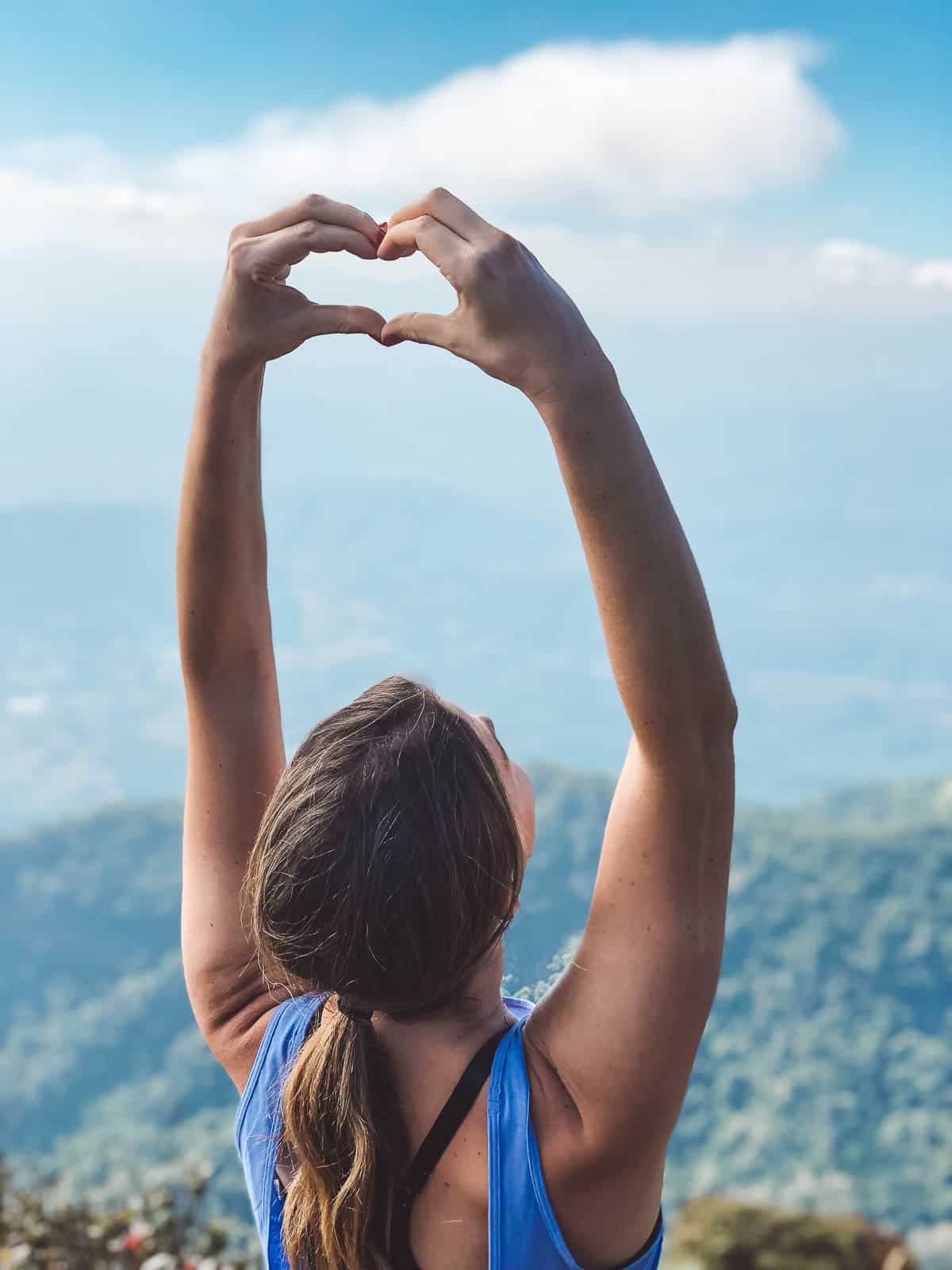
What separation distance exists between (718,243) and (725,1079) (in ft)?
49.7

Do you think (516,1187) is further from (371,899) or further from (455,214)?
(455,214)

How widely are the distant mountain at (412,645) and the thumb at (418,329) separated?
29.8 feet

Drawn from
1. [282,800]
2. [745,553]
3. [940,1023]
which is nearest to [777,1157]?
[940,1023]

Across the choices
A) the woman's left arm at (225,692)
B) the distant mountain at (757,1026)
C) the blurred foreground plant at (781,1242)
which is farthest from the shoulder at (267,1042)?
the distant mountain at (757,1026)

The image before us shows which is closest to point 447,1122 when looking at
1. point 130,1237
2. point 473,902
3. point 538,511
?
point 473,902

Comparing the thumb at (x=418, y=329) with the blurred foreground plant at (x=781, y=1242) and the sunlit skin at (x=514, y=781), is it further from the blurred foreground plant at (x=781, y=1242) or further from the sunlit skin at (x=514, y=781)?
the blurred foreground plant at (x=781, y=1242)

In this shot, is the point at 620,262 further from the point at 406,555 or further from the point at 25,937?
the point at 25,937

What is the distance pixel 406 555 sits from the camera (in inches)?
432

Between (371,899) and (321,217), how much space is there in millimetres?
346

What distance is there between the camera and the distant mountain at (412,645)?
34.1 ft

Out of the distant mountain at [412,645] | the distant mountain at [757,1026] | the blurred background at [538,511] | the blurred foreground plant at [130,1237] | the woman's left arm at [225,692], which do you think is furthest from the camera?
the distant mountain at [412,645]

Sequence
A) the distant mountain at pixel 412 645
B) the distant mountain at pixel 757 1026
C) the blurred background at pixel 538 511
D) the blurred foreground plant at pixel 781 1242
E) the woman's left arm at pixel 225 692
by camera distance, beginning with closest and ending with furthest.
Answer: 1. the woman's left arm at pixel 225 692
2. the blurred foreground plant at pixel 781 1242
3. the distant mountain at pixel 757 1026
4. the blurred background at pixel 538 511
5. the distant mountain at pixel 412 645

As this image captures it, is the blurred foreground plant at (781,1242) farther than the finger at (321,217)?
Yes

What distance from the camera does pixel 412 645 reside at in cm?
1010
